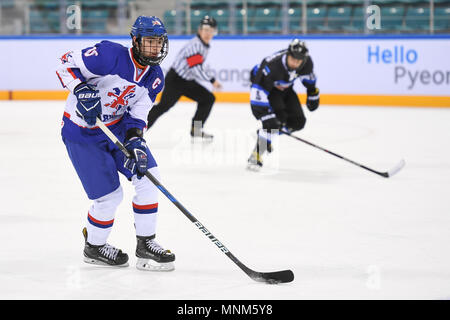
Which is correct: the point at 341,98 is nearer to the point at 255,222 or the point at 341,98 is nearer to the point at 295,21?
the point at 295,21

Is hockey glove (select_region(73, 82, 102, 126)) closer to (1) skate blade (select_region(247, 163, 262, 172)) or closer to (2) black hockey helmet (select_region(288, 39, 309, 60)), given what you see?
(2) black hockey helmet (select_region(288, 39, 309, 60))

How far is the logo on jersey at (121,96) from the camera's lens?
9.52 ft

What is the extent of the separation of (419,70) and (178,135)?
3.53 meters

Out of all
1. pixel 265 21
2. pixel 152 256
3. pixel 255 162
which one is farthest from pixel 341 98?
pixel 152 256

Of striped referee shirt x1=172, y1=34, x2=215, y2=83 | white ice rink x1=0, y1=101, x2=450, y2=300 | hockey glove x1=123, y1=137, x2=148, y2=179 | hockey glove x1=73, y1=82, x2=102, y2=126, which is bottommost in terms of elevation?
white ice rink x1=0, y1=101, x2=450, y2=300

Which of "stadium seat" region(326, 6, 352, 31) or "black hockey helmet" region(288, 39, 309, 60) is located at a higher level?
"stadium seat" region(326, 6, 352, 31)

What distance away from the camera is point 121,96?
9.57ft

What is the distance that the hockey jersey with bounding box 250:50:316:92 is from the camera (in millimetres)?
5344

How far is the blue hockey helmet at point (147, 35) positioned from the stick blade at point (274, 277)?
86 centimetres

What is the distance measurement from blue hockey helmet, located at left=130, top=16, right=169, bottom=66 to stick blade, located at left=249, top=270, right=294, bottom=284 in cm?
86

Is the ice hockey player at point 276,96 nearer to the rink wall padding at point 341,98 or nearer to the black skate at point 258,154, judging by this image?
the black skate at point 258,154

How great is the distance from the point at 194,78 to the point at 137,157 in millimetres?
4290

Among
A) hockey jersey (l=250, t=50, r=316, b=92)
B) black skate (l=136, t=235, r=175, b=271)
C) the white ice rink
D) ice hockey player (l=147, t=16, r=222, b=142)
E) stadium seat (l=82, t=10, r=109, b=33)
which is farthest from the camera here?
stadium seat (l=82, t=10, r=109, b=33)

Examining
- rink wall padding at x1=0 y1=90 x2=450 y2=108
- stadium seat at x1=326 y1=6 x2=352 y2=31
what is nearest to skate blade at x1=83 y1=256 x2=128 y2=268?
rink wall padding at x1=0 y1=90 x2=450 y2=108
